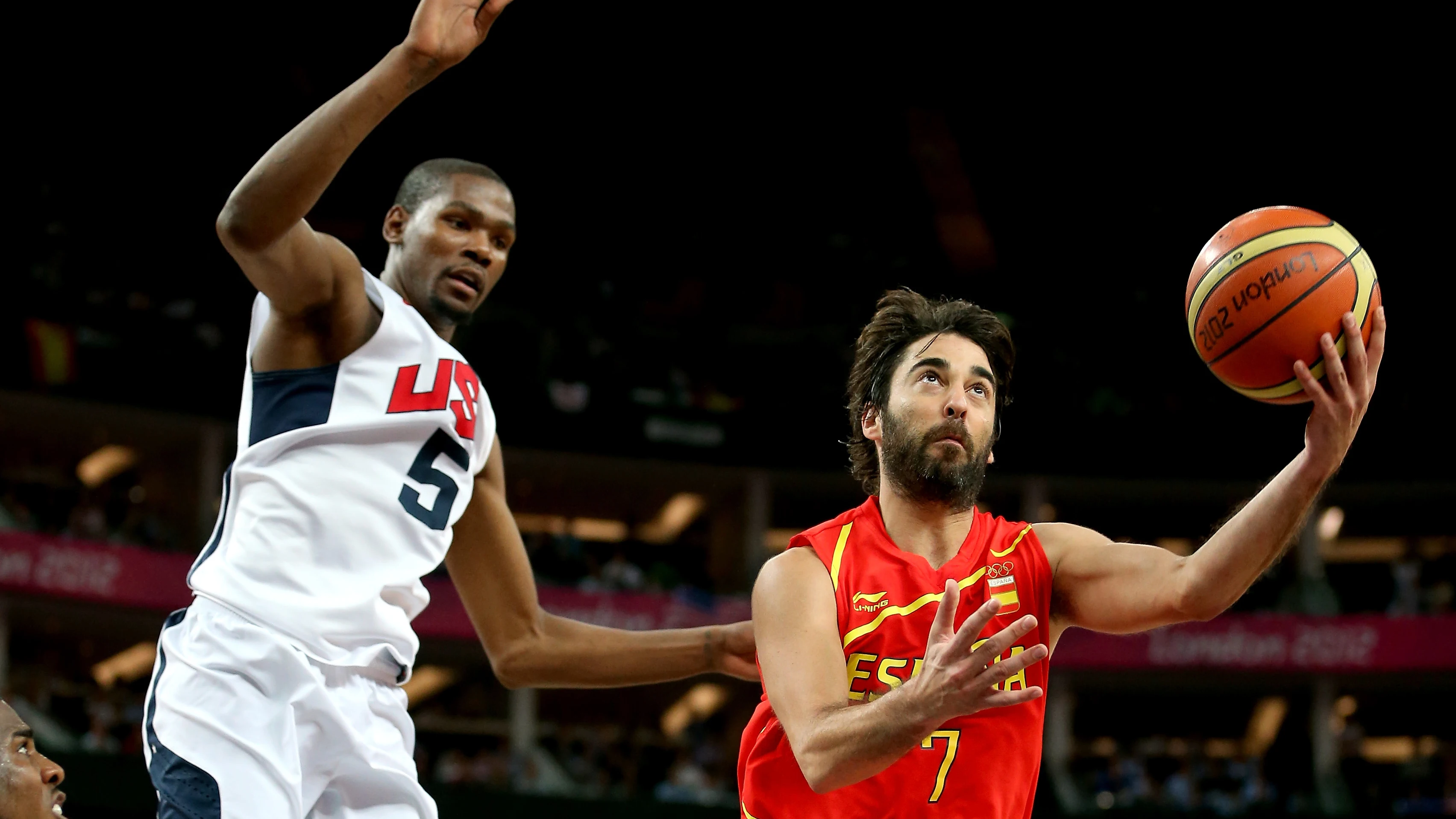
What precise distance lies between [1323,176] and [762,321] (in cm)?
1286

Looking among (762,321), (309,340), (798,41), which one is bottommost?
(309,340)

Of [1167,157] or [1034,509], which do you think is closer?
[1034,509]

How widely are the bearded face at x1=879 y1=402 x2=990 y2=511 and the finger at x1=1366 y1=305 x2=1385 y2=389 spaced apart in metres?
0.99

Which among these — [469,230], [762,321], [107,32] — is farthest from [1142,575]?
[107,32]

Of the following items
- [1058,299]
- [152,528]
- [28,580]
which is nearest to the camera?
[28,580]

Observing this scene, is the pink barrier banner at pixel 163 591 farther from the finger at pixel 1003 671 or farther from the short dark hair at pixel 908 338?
the finger at pixel 1003 671

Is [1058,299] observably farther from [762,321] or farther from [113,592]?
[113,592]

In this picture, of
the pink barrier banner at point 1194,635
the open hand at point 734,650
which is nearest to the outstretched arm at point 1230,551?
the open hand at point 734,650

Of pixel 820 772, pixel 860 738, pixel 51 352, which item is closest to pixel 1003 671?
pixel 860 738

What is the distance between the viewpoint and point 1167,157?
3294 cm

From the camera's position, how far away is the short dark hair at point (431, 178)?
4.59 m

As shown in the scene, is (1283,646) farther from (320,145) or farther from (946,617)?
(320,145)

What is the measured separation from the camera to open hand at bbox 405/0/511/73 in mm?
3467

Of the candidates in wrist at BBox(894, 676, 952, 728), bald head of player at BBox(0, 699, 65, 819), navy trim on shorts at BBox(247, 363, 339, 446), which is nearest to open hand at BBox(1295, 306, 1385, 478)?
wrist at BBox(894, 676, 952, 728)
